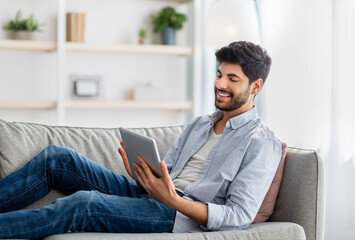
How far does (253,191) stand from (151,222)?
1.23 ft

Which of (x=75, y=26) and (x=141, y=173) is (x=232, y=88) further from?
(x=75, y=26)

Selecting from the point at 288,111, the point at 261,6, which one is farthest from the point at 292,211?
the point at 261,6

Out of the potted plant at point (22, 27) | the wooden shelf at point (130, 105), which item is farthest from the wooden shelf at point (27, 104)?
the potted plant at point (22, 27)

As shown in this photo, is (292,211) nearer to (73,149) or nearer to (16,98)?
(73,149)

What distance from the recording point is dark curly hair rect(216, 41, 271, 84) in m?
2.18

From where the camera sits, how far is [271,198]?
215 centimetres

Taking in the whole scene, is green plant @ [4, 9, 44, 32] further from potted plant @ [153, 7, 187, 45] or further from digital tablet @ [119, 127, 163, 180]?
digital tablet @ [119, 127, 163, 180]

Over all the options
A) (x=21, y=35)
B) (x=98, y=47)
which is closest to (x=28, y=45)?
(x=21, y=35)

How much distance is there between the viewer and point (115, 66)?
4469 mm

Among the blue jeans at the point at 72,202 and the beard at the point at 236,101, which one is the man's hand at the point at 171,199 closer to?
the blue jeans at the point at 72,202

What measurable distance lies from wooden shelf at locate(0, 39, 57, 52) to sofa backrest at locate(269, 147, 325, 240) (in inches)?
95.7

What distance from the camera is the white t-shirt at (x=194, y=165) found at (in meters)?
2.20

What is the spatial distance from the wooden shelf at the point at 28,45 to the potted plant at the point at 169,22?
0.89 meters

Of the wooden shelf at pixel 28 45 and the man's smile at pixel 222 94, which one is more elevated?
the wooden shelf at pixel 28 45
